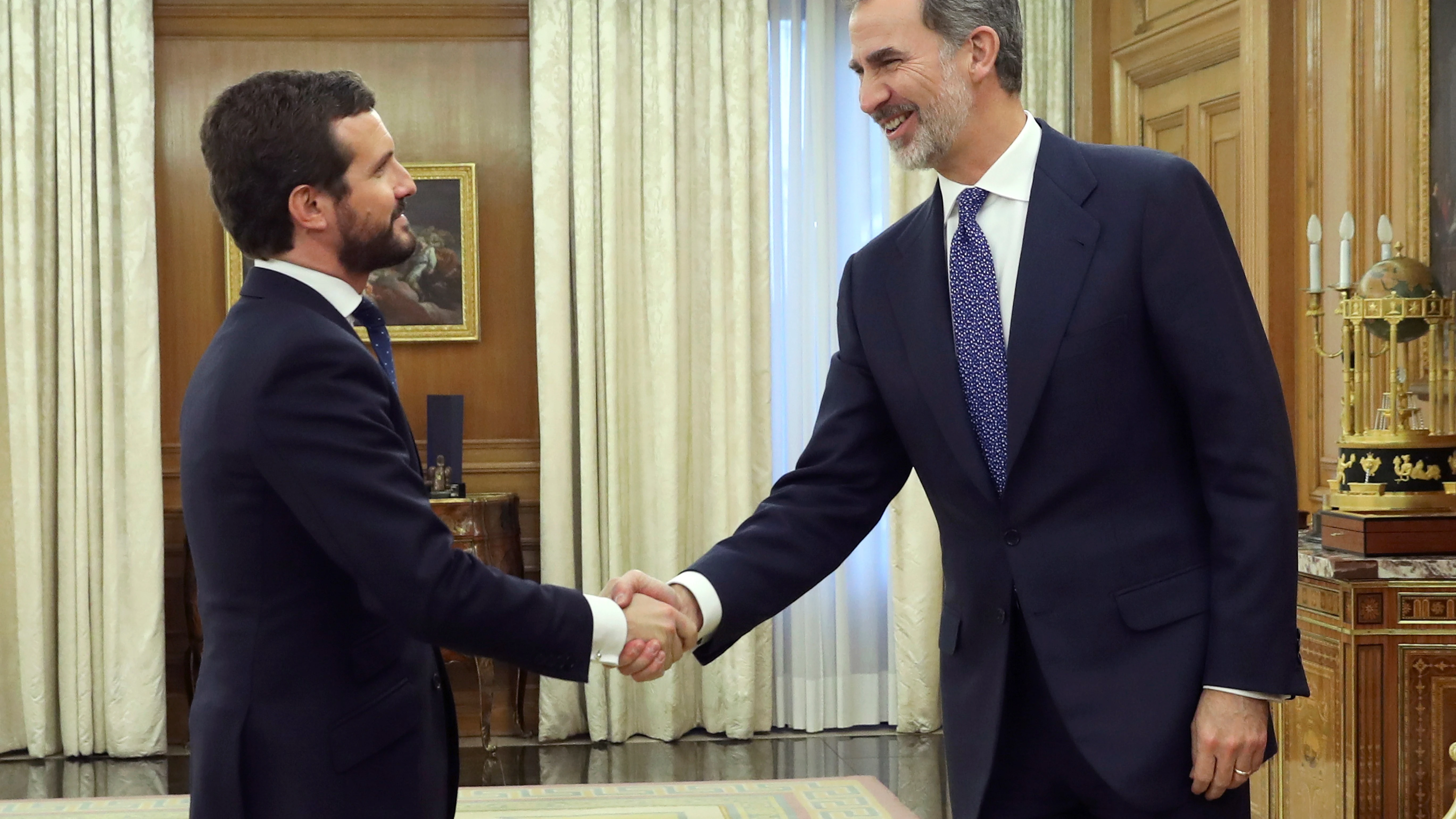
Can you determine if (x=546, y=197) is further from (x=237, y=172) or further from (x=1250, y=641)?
(x=1250, y=641)

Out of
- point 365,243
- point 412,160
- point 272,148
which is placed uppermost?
point 412,160

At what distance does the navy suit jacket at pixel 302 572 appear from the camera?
1818 millimetres

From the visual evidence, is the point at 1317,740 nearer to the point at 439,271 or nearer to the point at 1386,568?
the point at 1386,568

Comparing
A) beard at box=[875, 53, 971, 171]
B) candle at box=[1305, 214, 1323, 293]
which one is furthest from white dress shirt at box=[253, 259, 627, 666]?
candle at box=[1305, 214, 1323, 293]

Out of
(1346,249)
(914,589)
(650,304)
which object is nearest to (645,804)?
(914,589)

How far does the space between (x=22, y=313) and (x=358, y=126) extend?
13.6 feet

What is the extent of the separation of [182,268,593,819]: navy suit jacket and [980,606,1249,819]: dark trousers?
782 millimetres

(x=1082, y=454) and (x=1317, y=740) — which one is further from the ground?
(x=1082, y=454)

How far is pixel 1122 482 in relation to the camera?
183 centimetres

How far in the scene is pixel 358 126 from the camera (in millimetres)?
2018

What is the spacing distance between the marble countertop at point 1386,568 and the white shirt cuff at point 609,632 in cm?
181

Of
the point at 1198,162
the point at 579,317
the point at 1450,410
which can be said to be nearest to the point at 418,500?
the point at 1450,410

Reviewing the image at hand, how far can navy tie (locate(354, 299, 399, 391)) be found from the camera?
6.90ft

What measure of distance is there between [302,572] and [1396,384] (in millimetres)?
2871
